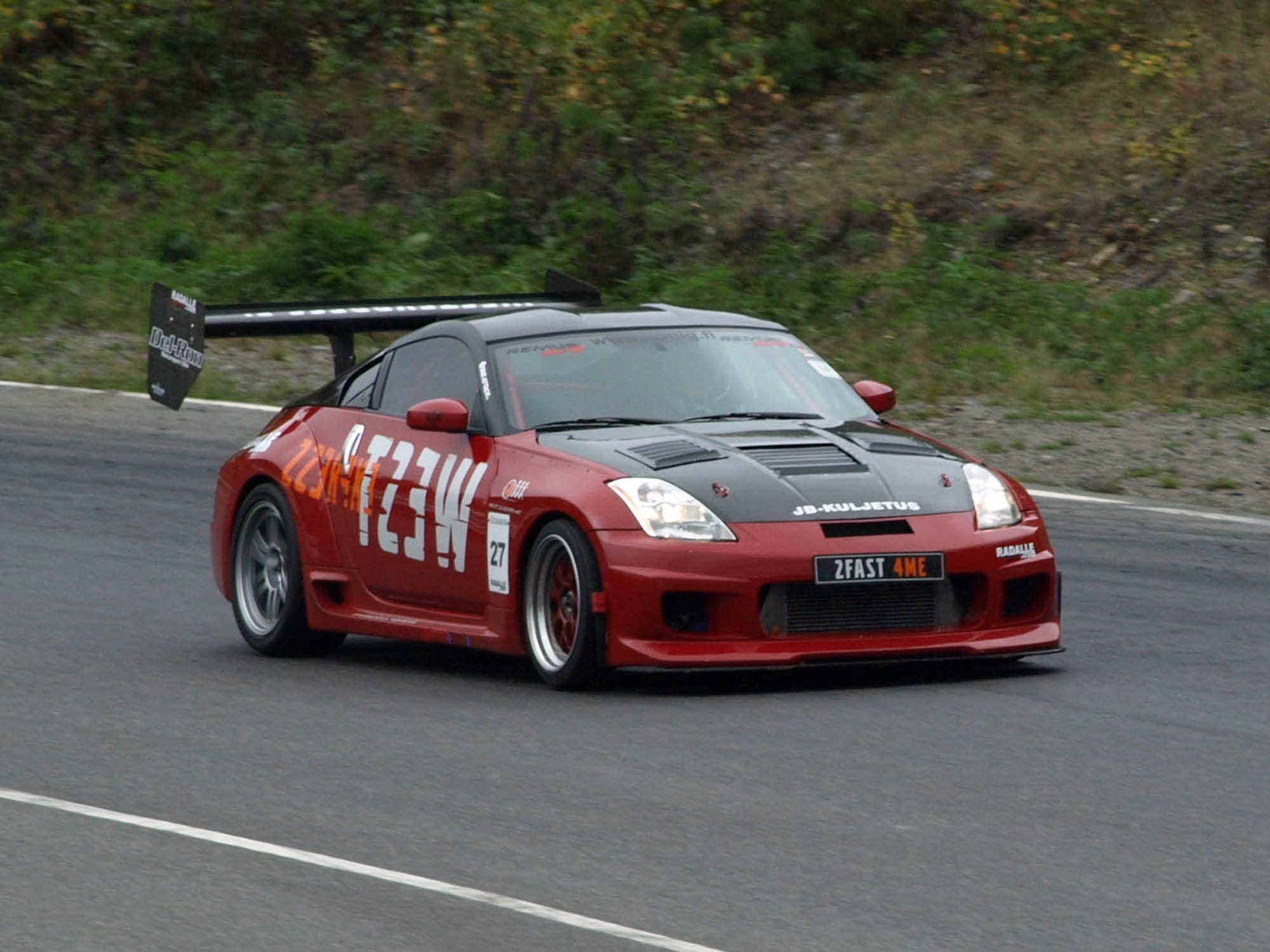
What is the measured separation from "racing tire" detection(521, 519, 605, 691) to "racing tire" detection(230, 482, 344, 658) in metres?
1.59

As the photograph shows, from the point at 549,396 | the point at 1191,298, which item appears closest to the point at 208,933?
the point at 549,396

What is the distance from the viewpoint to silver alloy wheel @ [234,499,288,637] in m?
10.1

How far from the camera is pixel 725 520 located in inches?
324

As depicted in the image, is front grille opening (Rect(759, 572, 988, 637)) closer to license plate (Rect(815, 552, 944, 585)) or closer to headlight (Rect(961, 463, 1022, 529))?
license plate (Rect(815, 552, 944, 585))

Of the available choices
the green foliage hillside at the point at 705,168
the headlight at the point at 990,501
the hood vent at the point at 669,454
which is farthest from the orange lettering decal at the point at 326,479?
the green foliage hillside at the point at 705,168

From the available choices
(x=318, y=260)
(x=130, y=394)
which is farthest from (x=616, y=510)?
(x=318, y=260)

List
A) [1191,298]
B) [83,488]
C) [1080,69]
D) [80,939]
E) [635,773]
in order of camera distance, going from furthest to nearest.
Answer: [1080,69], [1191,298], [83,488], [635,773], [80,939]

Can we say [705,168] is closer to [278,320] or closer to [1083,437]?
[1083,437]

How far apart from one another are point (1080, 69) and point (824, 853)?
1909 cm

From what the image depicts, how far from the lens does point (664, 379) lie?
9344mm

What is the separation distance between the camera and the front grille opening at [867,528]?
27.1 feet

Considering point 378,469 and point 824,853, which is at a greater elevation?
point 378,469

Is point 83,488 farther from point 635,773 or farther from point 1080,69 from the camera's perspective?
point 1080,69

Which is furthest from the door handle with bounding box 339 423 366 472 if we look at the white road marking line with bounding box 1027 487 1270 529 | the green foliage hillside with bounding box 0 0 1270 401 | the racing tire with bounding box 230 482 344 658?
the green foliage hillside with bounding box 0 0 1270 401
